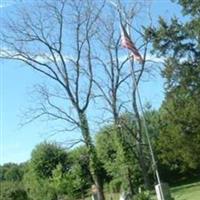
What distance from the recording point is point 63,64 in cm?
3938

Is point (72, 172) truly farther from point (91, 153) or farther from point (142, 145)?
point (91, 153)

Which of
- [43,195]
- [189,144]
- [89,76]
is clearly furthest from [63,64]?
[43,195]

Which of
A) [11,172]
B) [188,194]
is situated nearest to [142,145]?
[188,194]

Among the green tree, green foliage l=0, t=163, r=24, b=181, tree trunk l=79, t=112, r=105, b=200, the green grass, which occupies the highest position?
green foliage l=0, t=163, r=24, b=181

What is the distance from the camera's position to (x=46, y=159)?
276 ft

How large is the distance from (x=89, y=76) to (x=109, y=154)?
127ft

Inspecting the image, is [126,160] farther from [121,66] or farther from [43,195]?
[43,195]

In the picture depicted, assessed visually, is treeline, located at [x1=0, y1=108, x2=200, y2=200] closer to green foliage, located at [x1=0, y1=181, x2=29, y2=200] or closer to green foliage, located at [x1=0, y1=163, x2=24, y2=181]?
green foliage, located at [x1=0, y1=181, x2=29, y2=200]

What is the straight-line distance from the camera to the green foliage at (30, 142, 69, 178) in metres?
83.8

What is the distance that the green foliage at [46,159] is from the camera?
275 feet

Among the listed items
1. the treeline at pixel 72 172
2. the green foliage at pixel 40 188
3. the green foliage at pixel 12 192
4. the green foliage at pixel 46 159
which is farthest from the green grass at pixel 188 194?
the green foliage at pixel 46 159

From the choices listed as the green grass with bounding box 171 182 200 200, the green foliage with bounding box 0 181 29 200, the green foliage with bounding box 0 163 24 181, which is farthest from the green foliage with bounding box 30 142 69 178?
the green foliage with bounding box 0 163 24 181

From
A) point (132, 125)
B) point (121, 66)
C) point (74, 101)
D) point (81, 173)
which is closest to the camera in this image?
point (74, 101)

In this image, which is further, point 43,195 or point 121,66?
point 43,195
